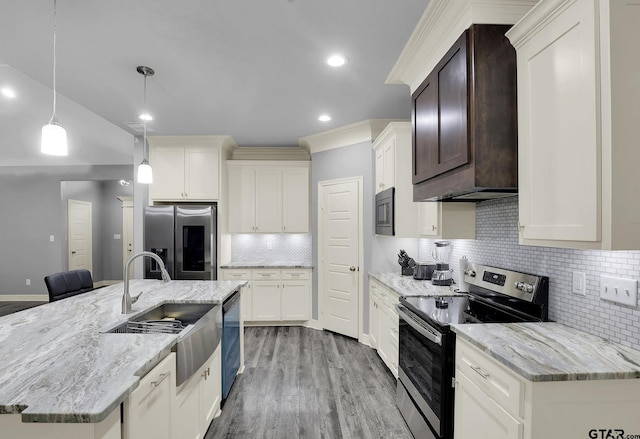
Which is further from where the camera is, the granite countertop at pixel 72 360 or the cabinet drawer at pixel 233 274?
the cabinet drawer at pixel 233 274

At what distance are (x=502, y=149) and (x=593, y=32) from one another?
0.57 m

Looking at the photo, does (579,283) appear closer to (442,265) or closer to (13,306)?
(442,265)

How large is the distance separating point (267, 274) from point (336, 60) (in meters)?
3.05

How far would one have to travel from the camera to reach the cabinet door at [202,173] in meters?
4.41

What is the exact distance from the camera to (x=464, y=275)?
2.55 m

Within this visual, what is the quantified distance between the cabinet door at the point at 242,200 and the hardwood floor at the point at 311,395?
165 centimetres

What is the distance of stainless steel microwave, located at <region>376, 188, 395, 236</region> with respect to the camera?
10.6 feet

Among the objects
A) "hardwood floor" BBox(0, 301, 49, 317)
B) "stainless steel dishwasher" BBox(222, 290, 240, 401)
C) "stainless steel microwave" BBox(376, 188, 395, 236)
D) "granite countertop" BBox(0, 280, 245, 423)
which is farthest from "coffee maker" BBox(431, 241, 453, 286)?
"hardwood floor" BBox(0, 301, 49, 317)

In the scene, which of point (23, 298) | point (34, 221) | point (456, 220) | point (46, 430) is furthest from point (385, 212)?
point (23, 298)

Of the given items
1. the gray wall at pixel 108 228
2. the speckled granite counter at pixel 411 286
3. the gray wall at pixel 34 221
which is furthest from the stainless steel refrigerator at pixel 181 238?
the gray wall at pixel 108 228

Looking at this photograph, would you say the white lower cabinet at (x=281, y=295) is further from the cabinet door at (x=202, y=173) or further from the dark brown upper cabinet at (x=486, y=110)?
the dark brown upper cabinet at (x=486, y=110)

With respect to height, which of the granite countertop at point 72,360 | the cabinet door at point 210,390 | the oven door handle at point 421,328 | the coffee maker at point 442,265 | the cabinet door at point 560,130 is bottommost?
the cabinet door at point 210,390

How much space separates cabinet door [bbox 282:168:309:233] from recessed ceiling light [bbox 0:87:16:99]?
10.4ft

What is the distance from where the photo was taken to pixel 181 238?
4.16 meters
